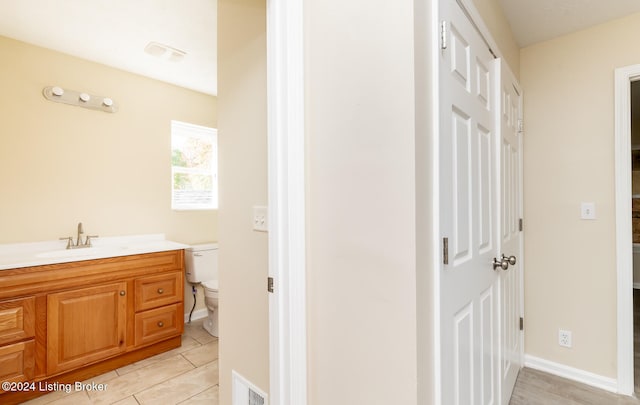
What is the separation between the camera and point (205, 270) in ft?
9.91

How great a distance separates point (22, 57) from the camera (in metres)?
2.22

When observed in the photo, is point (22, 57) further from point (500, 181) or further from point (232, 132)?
point (500, 181)

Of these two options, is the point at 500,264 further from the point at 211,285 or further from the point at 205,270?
the point at 205,270

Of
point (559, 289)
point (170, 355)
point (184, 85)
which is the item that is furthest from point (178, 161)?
point (559, 289)

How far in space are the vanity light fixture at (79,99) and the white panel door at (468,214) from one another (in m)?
2.78

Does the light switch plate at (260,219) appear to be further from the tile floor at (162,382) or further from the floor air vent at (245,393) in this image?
the tile floor at (162,382)

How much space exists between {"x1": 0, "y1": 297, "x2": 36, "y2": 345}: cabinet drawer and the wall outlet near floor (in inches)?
139

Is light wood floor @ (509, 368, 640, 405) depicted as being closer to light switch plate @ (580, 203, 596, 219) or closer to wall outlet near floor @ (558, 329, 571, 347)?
wall outlet near floor @ (558, 329, 571, 347)

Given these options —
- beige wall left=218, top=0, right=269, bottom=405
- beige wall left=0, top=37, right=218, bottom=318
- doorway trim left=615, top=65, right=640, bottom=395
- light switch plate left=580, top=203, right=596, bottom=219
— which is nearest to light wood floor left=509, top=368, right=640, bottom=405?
doorway trim left=615, top=65, right=640, bottom=395

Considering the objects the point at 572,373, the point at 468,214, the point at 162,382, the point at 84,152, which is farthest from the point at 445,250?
the point at 84,152

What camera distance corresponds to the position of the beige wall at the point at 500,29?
56.3 inches

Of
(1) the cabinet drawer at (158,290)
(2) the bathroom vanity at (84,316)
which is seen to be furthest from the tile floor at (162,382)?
(1) the cabinet drawer at (158,290)

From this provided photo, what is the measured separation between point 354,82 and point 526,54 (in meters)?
2.08

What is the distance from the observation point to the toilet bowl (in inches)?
106
